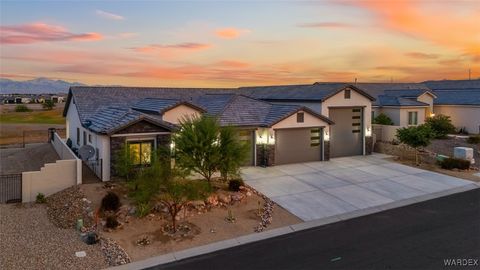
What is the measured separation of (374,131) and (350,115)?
16.5 feet

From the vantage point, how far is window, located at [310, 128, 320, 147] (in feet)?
85.7

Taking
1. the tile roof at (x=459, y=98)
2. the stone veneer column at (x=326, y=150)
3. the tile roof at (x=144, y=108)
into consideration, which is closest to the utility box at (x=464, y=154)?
the stone veneer column at (x=326, y=150)

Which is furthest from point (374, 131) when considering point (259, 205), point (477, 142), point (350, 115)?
point (259, 205)

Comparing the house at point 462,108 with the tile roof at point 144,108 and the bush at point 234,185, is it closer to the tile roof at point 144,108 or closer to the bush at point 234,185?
the tile roof at point 144,108

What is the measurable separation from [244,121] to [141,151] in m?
7.30

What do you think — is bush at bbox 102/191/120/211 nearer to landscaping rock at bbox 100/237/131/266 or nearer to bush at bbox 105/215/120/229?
bush at bbox 105/215/120/229

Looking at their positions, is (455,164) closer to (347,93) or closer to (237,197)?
(347,93)

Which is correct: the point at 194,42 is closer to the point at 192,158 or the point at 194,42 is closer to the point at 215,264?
the point at 192,158

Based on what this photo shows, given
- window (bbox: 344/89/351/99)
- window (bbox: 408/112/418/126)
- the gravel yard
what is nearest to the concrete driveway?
window (bbox: 344/89/351/99)

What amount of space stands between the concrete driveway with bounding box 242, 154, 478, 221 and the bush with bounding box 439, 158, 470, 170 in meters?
2.12

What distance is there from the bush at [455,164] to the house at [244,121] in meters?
5.90

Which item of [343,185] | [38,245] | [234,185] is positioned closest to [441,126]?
[343,185]

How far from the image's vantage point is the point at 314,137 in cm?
2620

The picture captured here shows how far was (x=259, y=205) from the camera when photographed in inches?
659
